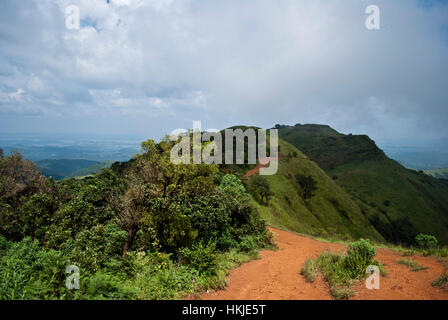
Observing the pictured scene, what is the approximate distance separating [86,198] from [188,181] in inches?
253

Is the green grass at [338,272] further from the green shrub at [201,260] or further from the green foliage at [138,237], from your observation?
the green shrub at [201,260]

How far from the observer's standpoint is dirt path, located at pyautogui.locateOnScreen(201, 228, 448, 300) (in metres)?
6.36

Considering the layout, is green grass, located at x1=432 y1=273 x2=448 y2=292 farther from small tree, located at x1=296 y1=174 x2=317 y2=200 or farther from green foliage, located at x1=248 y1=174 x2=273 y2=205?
small tree, located at x1=296 y1=174 x2=317 y2=200

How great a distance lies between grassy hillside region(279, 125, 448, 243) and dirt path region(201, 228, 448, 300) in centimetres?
7074

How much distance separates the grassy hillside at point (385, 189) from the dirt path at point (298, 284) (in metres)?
70.7

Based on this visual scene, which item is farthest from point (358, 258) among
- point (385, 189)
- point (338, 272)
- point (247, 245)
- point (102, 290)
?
point (385, 189)

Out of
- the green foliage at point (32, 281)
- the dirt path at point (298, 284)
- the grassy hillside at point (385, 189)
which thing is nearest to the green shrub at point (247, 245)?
the dirt path at point (298, 284)

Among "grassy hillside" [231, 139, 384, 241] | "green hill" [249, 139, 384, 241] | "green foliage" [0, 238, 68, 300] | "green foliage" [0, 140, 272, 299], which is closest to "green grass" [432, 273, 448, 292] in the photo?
"green foliage" [0, 140, 272, 299]

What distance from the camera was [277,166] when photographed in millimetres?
54531

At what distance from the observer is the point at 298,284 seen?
7.69 meters

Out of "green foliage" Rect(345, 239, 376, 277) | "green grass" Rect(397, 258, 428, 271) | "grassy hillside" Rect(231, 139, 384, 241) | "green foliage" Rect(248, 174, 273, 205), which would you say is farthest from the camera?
"grassy hillside" Rect(231, 139, 384, 241)

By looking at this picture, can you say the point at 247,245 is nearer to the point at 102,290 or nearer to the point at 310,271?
the point at 310,271
